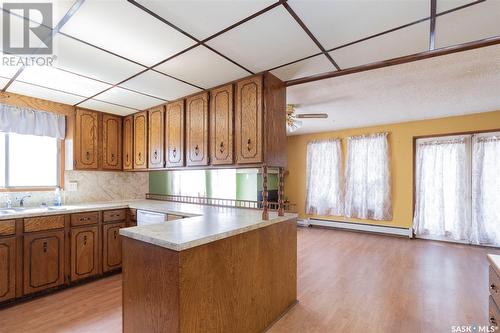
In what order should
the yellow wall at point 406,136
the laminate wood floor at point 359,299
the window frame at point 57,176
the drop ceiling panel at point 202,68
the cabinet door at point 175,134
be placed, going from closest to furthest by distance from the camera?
the drop ceiling panel at point 202,68 < the laminate wood floor at point 359,299 < the window frame at point 57,176 < the cabinet door at point 175,134 < the yellow wall at point 406,136

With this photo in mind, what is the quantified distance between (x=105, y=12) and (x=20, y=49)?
1.02 meters

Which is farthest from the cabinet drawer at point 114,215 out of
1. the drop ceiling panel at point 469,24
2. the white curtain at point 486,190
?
the white curtain at point 486,190

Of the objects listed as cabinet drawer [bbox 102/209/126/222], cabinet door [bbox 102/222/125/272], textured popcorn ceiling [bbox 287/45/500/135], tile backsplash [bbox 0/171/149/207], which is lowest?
cabinet door [bbox 102/222/125/272]

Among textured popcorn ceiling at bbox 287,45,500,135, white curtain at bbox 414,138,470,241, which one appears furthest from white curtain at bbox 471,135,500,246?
textured popcorn ceiling at bbox 287,45,500,135

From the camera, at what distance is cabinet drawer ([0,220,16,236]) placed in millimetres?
2352

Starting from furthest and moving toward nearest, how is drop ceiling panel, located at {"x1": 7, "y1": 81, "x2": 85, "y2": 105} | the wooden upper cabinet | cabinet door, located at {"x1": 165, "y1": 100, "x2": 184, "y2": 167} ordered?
the wooden upper cabinet → cabinet door, located at {"x1": 165, "y1": 100, "x2": 184, "y2": 167} → drop ceiling panel, located at {"x1": 7, "y1": 81, "x2": 85, "y2": 105}

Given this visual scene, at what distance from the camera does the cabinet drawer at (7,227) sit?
235cm

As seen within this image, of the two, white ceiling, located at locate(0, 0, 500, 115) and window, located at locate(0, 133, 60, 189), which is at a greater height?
white ceiling, located at locate(0, 0, 500, 115)

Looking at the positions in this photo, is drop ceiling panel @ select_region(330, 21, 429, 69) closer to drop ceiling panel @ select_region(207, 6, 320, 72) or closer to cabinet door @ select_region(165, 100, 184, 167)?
drop ceiling panel @ select_region(207, 6, 320, 72)

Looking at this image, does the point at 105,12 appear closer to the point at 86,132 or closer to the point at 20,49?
the point at 20,49

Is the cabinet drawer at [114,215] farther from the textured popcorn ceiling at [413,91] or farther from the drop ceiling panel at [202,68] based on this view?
the textured popcorn ceiling at [413,91]

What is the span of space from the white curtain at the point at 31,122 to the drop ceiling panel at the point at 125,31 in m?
2.04

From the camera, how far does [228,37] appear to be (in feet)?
5.67
